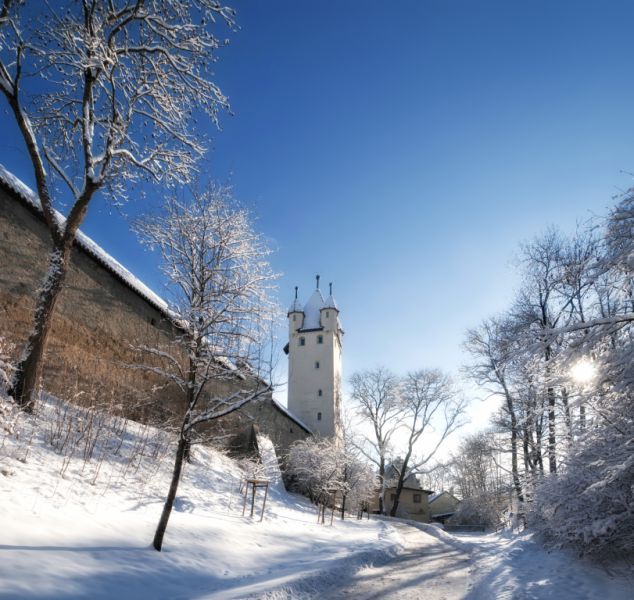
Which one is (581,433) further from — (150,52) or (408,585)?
(150,52)

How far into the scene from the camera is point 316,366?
34438 millimetres

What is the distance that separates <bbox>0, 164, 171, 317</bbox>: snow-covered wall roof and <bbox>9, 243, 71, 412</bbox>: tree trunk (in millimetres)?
1207

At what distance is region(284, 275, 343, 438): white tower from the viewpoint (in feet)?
107

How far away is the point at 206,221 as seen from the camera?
1042 cm

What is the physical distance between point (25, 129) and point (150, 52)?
3.15 meters

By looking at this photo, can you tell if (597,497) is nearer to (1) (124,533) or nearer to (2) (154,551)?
(2) (154,551)

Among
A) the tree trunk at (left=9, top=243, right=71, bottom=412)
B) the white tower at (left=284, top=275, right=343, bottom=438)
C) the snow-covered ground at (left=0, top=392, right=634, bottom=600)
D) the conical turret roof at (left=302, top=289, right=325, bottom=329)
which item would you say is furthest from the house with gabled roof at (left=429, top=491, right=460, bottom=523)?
the tree trunk at (left=9, top=243, right=71, bottom=412)

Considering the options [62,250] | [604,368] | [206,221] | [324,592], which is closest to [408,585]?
[324,592]

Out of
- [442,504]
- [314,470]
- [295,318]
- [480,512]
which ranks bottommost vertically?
[442,504]

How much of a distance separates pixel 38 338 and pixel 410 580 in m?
8.27

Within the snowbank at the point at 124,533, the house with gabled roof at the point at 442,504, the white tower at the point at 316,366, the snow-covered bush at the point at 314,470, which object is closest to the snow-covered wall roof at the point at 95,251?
the snowbank at the point at 124,533

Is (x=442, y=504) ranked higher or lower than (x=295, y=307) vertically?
lower

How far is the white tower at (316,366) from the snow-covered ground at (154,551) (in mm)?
21337

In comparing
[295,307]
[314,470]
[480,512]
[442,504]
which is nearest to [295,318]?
[295,307]
